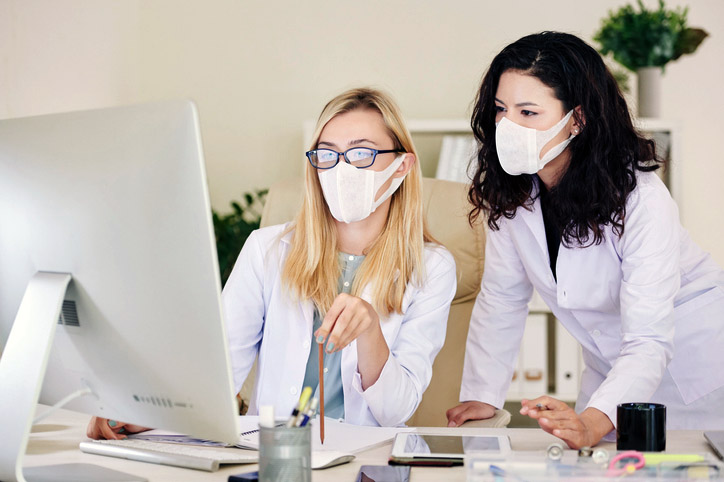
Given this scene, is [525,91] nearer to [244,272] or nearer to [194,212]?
[244,272]

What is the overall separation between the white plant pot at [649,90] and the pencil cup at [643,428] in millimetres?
2087

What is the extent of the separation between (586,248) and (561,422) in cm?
52

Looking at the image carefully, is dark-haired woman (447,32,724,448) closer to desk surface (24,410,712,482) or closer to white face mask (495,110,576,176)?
white face mask (495,110,576,176)

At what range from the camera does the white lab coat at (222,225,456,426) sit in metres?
1.44

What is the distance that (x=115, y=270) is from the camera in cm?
84

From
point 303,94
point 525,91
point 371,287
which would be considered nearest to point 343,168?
point 371,287

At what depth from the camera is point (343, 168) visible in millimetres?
1515

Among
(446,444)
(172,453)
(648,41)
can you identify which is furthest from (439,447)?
(648,41)

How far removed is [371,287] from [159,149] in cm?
78

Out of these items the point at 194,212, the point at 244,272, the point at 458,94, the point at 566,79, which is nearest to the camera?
the point at 194,212

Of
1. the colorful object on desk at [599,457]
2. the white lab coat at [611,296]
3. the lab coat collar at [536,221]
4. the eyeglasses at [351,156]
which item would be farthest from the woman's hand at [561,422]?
the eyeglasses at [351,156]

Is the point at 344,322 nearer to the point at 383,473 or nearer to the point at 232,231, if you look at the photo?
the point at 383,473

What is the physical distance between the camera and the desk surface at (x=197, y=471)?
0.95m

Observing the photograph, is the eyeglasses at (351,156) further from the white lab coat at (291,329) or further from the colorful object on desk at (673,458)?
the colorful object on desk at (673,458)
